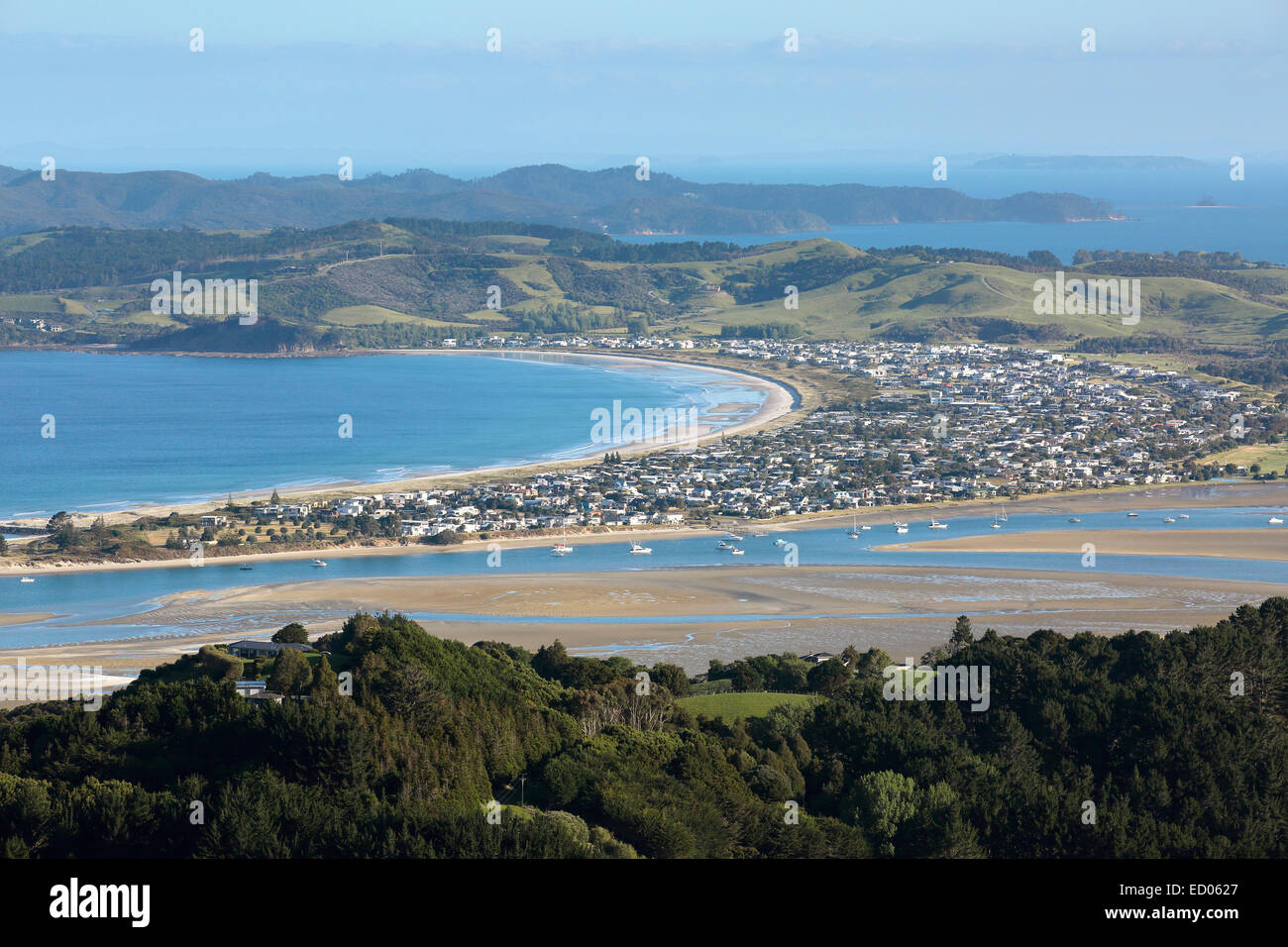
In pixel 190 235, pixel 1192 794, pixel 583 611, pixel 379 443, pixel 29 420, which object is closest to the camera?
A: pixel 1192 794

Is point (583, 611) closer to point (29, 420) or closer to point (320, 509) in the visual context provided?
point (320, 509)

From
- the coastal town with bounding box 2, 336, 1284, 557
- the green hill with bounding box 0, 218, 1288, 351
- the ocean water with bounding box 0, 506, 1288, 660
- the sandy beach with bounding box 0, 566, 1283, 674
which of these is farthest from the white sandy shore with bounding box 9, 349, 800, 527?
the green hill with bounding box 0, 218, 1288, 351

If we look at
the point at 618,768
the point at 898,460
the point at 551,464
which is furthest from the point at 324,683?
the point at 898,460

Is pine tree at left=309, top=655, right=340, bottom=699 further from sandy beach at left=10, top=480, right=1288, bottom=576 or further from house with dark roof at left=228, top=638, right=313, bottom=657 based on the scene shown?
sandy beach at left=10, top=480, right=1288, bottom=576

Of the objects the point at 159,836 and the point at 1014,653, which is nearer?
the point at 159,836

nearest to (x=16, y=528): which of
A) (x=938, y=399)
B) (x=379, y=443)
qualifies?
(x=379, y=443)

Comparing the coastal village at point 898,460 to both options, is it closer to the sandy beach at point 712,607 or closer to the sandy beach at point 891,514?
the sandy beach at point 891,514
